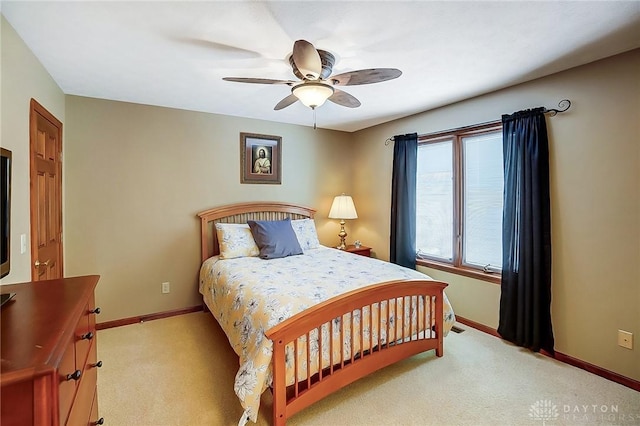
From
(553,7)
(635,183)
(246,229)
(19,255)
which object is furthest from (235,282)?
(635,183)

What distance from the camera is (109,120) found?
3.19m

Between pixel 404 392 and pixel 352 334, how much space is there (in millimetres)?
569

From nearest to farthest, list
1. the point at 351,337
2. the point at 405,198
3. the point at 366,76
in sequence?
the point at 366,76
the point at 351,337
the point at 405,198

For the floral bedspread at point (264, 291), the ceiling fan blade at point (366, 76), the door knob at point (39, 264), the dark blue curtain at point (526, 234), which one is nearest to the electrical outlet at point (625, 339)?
the dark blue curtain at point (526, 234)

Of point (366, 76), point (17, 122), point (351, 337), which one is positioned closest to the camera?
point (17, 122)

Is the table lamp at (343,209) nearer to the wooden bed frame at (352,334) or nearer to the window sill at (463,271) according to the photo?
the window sill at (463,271)

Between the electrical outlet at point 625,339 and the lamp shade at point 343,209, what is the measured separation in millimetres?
2852

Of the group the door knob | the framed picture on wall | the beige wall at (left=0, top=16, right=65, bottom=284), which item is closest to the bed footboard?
the beige wall at (left=0, top=16, right=65, bottom=284)

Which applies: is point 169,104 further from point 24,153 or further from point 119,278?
point 119,278

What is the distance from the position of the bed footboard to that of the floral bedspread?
0.33 feet

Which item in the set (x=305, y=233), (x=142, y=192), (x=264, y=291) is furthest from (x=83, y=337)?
(x=305, y=233)

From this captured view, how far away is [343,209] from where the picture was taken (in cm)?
436

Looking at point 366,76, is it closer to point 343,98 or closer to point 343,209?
point 343,98

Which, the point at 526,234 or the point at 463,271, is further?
the point at 463,271
